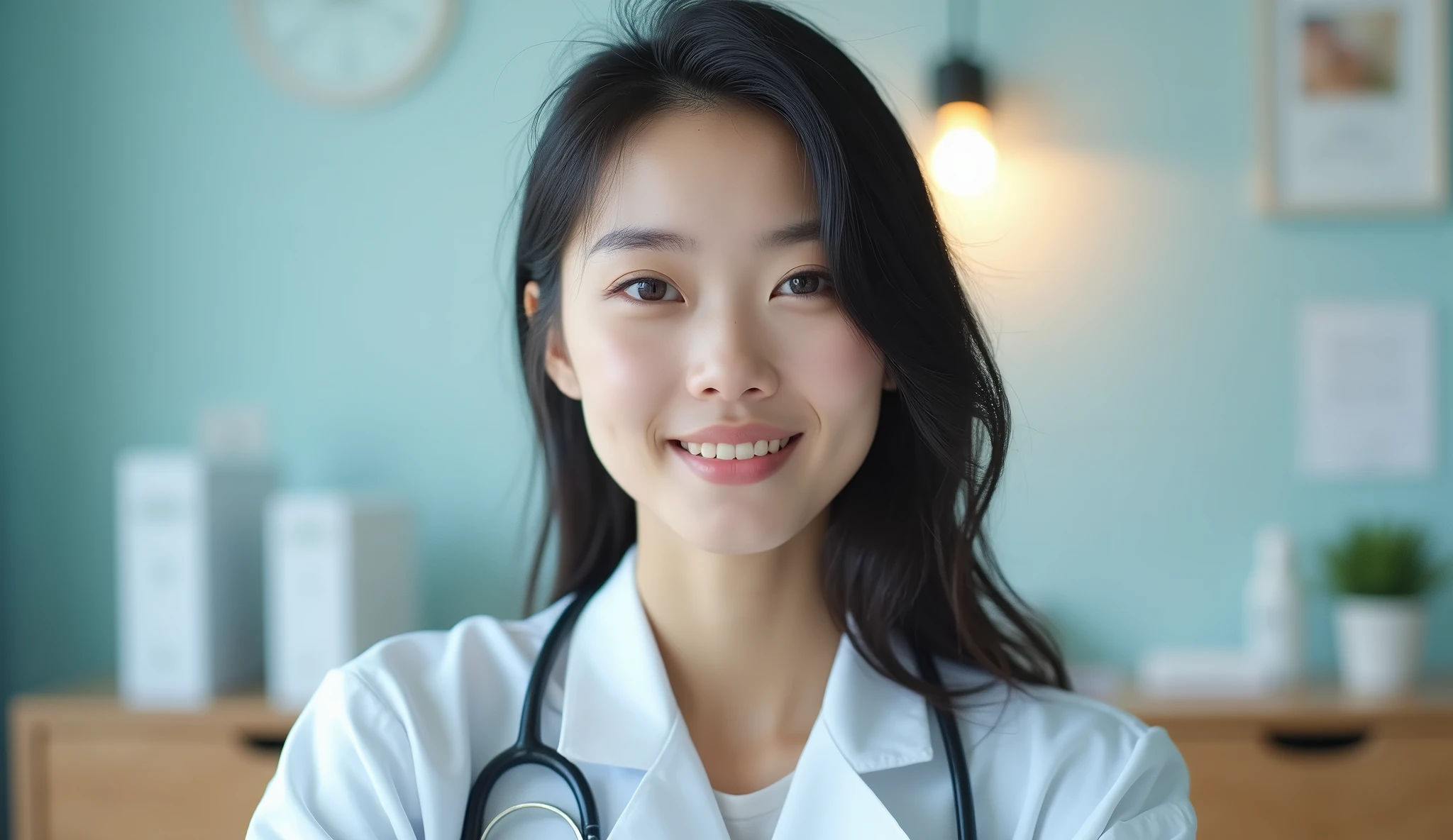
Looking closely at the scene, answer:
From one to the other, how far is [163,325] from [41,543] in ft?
1.56

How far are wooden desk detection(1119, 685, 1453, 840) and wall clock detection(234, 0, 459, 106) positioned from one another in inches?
67.6

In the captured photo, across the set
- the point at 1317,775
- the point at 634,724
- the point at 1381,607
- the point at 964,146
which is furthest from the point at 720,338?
the point at 1381,607

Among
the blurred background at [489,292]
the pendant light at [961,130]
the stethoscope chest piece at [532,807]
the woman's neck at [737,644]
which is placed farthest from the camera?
the blurred background at [489,292]

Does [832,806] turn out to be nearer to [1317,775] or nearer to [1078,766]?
[1078,766]

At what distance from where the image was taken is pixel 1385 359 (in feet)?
6.92

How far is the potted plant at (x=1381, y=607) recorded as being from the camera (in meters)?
1.89

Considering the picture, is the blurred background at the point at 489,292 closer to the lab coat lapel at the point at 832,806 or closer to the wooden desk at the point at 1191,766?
the wooden desk at the point at 1191,766

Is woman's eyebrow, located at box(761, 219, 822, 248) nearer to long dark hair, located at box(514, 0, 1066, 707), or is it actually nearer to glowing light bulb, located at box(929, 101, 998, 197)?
long dark hair, located at box(514, 0, 1066, 707)

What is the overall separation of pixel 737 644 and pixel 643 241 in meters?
0.38

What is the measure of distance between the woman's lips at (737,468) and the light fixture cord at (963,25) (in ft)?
4.57

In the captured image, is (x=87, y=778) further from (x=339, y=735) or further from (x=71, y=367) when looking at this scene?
(x=339, y=735)

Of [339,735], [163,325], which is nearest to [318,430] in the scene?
[163,325]

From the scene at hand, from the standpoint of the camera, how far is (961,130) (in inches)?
79.9

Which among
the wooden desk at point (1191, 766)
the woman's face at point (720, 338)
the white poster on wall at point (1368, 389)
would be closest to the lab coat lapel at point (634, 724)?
the woman's face at point (720, 338)
